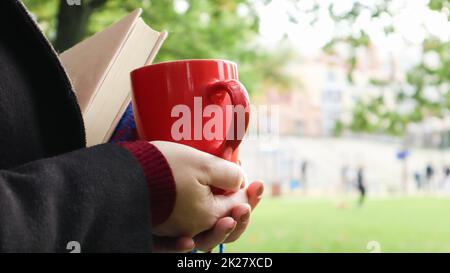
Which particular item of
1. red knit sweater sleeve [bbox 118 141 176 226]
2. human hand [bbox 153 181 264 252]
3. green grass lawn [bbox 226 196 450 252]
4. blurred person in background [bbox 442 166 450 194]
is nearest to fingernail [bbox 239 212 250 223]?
human hand [bbox 153 181 264 252]

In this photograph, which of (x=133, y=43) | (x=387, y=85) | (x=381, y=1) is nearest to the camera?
(x=133, y=43)

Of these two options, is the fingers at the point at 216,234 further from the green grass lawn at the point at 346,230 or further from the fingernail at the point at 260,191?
the green grass lawn at the point at 346,230

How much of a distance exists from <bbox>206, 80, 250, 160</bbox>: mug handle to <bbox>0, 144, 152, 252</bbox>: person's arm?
12cm

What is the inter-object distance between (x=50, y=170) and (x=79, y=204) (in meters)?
0.03

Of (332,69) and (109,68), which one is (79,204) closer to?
(109,68)

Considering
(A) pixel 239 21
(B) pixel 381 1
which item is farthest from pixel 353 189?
(B) pixel 381 1

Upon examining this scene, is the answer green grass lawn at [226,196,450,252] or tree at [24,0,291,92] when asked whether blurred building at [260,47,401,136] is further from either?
tree at [24,0,291,92]

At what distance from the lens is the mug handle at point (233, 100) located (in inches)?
21.9

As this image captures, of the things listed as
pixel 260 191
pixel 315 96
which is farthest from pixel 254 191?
pixel 315 96

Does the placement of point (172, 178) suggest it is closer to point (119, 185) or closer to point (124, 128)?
point (119, 185)

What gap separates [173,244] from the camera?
0.54 metres

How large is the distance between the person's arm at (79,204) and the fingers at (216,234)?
0.08m
